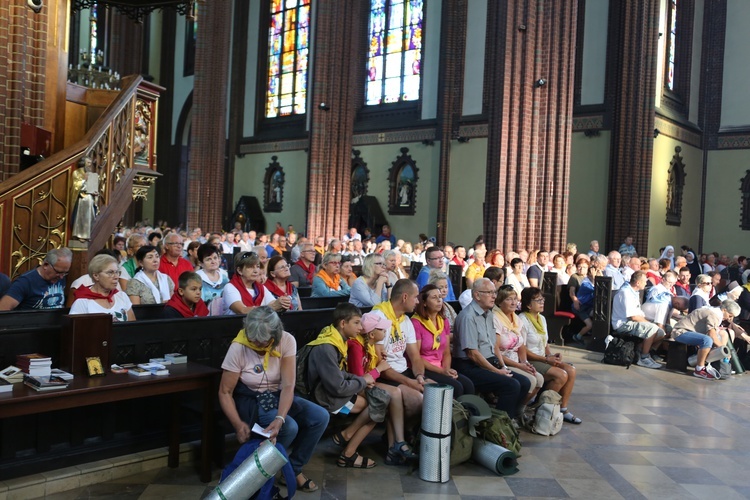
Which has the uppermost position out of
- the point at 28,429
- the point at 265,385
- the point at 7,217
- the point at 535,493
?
the point at 7,217

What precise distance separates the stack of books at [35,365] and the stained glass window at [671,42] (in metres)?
23.8

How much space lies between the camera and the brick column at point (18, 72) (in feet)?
24.4

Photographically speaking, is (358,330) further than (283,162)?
No

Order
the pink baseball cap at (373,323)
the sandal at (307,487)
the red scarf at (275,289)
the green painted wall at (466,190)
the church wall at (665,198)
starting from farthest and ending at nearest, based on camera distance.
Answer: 1. the green painted wall at (466,190)
2. the church wall at (665,198)
3. the red scarf at (275,289)
4. the pink baseball cap at (373,323)
5. the sandal at (307,487)

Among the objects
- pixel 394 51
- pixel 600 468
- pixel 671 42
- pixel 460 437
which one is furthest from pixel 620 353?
pixel 394 51

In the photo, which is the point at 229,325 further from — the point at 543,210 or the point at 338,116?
the point at 338,116

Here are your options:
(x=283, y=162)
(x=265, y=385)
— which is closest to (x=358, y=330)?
(x=265, y=385)

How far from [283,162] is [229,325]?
24.2 metres

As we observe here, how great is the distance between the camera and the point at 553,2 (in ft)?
53.3

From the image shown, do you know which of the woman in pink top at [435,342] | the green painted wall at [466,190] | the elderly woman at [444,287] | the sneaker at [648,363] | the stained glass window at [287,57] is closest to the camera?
the woman in pink top at [435,342]

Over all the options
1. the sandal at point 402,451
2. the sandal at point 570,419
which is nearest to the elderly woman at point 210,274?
the sandal at point 402,451

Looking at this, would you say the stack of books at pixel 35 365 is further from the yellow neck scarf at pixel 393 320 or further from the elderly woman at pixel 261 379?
the yellow neck scarf at pixel 393 320

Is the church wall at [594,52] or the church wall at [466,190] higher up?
the church wall at [594,52]

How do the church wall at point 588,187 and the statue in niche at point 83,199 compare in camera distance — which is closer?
the statue in niche at point 83,199
